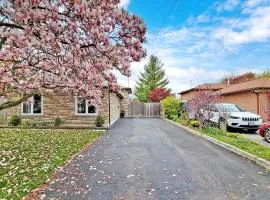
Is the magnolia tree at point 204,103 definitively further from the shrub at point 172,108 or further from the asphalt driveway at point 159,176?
the shrub at point 172,108

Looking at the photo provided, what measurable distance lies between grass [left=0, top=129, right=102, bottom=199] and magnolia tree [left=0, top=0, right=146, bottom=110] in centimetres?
195

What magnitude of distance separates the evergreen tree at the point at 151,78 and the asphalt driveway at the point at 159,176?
52630mm

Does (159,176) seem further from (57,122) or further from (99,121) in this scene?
(57,122)

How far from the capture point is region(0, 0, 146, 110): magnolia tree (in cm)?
565

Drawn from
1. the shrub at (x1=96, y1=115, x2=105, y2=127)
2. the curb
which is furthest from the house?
the shrub at (x1=96, y1=115, x2=105, y2=127)

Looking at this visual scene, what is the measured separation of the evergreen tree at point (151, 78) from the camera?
64188mm

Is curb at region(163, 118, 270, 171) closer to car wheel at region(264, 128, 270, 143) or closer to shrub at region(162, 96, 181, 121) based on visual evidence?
car wheel at region(264, 128, 270, 143)

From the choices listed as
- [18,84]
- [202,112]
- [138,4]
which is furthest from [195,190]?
[202,112]

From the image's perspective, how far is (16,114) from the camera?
21.5 metres

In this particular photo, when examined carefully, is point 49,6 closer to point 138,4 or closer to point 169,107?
point 138,4

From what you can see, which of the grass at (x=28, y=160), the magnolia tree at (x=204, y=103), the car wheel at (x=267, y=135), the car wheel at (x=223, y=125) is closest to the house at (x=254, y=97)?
the car wheel at (x=223, y=125)

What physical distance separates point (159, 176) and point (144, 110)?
32544 millimetres

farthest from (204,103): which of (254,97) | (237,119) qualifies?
(254,97)

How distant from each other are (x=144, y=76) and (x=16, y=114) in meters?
45.6
